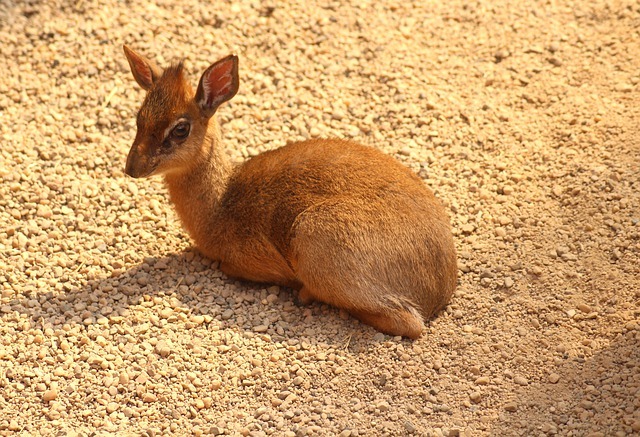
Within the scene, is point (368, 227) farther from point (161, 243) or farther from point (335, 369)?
point (161, 243)

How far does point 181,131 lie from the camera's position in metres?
5.78

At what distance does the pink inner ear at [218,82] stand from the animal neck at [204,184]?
0.77 feet

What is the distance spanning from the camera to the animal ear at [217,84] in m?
5.68

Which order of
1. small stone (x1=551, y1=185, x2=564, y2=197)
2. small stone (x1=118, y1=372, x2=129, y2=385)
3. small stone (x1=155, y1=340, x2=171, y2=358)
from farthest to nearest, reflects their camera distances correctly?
small stone (x1=551, y1=185, x2=564, y2=197), small stone (x1=155, y1=340, x2=171, y2=358), small stone (x1=118, y1=372, x2=129, y2=385)

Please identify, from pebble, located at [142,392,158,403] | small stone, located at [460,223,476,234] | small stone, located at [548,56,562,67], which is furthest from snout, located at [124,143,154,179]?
small stone, located at [548,56,562,67]

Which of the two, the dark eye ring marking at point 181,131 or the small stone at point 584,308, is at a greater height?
the dark eye ring marking at point 181,131

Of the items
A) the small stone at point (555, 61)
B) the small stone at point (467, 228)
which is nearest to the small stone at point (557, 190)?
the small stone at point (467, 228)

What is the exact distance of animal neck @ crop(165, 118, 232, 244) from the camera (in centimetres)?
599

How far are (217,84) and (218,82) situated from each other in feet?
0.06

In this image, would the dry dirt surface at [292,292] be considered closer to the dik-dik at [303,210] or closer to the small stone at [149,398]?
the small stone at [149,398]

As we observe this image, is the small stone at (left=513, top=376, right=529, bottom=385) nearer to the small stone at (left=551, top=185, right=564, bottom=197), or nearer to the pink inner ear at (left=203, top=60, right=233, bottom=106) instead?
the small stone at (left=551, top=185, right=564, bottom=197)

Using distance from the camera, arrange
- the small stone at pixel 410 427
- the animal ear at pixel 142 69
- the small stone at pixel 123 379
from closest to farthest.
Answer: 1. the small stone at pixel 410 427
2. the small stone at pixel 123 379
3. the animal ear at pixel 142 69

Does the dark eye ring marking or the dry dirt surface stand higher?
the dark eye ring marking

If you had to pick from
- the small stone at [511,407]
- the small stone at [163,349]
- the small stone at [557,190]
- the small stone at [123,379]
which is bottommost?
the small stone at [123,379]
